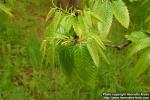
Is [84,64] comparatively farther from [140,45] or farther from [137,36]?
[137,36]

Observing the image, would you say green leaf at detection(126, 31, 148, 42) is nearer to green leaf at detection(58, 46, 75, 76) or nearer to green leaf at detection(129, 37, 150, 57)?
green leaf at detection(129, 37, 150, 57)

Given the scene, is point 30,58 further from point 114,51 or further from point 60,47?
point 60,47

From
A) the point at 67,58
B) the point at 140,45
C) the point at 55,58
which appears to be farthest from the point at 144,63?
the point at 55,58

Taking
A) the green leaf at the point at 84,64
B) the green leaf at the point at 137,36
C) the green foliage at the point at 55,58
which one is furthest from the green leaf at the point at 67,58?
the green leaf at the point at 137,36

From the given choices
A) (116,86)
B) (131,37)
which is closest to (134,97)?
(116,86)

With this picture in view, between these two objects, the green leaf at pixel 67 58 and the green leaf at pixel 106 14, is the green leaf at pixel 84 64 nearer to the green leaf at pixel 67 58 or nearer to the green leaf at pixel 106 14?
the green leaf at pixel 67 58

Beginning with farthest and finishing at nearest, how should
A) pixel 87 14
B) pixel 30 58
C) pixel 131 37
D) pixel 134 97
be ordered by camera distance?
pixel 30 58, pixel 134 97, pixel 131 37, pixel 87 14

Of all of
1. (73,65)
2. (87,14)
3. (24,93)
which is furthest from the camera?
(24,93)

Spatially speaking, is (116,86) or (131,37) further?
(116,86)

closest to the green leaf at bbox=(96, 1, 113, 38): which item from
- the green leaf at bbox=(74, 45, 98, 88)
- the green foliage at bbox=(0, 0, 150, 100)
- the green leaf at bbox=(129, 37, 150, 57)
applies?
the green foliage at bbox=(0, 0, 150, 100)
